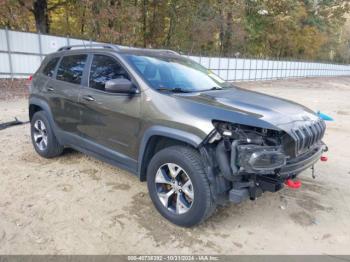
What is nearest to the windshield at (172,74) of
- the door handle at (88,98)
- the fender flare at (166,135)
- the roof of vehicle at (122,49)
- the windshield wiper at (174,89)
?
the windshield wiper at (174,89)

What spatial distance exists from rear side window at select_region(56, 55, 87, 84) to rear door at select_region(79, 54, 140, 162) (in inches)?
9.9

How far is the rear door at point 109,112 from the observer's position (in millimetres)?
3492

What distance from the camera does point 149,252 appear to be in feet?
9.17

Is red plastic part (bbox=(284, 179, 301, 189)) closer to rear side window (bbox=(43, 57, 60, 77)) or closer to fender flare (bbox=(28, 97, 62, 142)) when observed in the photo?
fender flare (bbox=(28, 97, 62, 142))

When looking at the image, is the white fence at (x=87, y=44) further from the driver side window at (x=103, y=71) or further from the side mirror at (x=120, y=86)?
the side mirror at (x=120, y=86)

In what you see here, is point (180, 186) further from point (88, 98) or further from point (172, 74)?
point (88, 98)

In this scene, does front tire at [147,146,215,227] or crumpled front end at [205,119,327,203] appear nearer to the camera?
crumpled front end at [205,119,327,203]

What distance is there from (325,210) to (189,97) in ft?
7.10

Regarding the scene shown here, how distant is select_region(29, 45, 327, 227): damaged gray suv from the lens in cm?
286

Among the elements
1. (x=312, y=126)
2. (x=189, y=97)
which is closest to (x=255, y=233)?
(x=312, y=126)

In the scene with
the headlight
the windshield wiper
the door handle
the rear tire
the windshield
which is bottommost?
the rear tire

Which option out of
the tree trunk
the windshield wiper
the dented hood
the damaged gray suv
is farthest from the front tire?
the tree trunk

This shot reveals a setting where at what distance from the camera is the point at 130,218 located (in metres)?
3.32

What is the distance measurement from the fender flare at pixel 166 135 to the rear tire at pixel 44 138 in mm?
1960
